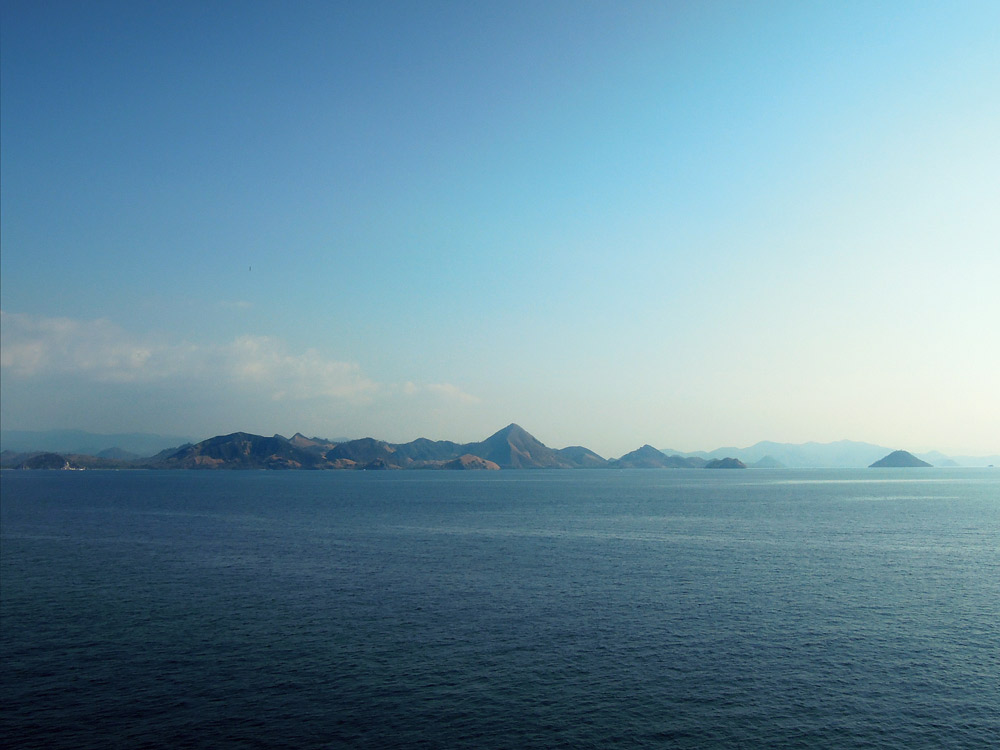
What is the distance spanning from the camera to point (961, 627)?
64375 mm

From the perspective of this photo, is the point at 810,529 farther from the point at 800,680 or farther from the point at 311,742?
the point at 311,742

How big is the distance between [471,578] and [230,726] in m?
47.8

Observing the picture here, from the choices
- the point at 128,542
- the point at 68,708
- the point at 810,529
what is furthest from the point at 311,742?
the point at 810,529

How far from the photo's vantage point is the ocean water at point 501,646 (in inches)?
1705

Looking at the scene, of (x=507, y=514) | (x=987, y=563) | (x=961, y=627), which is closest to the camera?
(x=961, y=627)

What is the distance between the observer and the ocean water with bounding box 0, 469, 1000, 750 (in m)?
43.3

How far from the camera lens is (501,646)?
58.9 meters

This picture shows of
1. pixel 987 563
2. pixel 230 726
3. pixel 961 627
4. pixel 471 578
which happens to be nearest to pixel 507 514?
pixel 471 578

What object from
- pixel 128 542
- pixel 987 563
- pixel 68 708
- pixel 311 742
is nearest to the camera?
pixel 311 742

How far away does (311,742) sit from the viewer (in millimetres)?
41406

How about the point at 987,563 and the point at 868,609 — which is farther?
the point at 987,563

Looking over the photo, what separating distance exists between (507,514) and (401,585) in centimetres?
10401

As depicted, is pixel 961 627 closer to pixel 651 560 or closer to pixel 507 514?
pixel 651 560

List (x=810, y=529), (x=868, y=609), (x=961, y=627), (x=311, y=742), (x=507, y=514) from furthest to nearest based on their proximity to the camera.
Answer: (x=507, y=514), (x=810, y=529), (x=868, y=609), (x=961, y=627), (x=311, y=742)
